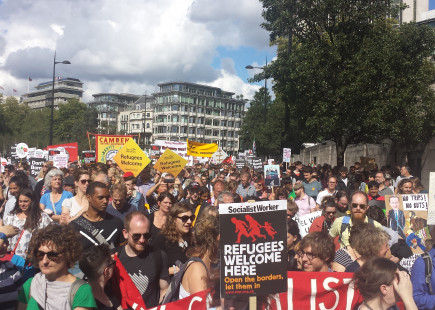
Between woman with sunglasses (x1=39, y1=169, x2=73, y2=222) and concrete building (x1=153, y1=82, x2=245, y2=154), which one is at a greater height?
concrete building (x1=153, y1=82, x2=245, y2=154)

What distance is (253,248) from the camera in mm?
3539

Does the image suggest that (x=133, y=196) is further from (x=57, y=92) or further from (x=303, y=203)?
(x=57, y=92)

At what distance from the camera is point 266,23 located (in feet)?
73.4

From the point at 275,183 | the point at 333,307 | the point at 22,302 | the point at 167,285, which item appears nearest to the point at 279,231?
the point at 333,307

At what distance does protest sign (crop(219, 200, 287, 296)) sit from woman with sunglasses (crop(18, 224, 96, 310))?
982 mm

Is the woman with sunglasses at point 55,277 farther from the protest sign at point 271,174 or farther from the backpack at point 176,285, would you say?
the protest sign at point 271,174

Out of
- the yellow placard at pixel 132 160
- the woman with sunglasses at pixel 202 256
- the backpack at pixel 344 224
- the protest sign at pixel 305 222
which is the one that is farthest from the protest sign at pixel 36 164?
the woman with sunglasses at pixel 202 256

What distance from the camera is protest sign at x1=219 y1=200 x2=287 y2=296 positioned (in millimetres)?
3486

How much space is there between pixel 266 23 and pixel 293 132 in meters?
10.6

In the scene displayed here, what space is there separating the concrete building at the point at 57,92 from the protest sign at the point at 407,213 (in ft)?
548

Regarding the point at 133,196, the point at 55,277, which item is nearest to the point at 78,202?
the point at 133,196

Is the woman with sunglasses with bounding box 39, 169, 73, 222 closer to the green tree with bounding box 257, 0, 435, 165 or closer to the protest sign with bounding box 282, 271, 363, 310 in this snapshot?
the protest sign with bounding box 282, 271, 363, 310

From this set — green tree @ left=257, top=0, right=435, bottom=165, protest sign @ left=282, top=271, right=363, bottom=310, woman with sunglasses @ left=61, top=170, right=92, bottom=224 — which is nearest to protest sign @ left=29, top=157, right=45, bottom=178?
woman with sunglasses @ left=61, top=170, right=92, bottom=224

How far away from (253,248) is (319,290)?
2.96 feet
